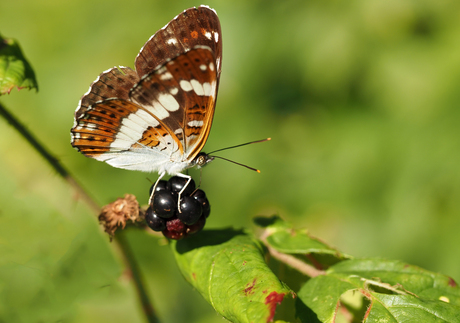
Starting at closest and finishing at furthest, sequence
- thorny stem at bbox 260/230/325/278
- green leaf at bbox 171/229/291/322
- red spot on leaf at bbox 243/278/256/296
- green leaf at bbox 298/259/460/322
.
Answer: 1. green leaf at bbox 171/229/291/322
2. red spot on leaf at bbox 243/278/256/296
3. green leaf at bbox 298/259/460/322
4. thorny stem at bbox 260/230/325/278

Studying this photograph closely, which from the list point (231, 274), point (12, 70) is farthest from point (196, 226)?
point (12, 70)

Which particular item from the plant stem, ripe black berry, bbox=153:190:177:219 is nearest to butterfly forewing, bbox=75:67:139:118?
ripe black berry, bbox=153:190:177:219

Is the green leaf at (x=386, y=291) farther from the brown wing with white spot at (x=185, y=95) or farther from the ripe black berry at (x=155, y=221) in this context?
the brown wing with white spot at (x=185, y=95)

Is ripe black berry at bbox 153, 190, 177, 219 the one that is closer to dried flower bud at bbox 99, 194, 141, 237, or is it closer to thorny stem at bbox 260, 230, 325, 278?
dried flower bud at bbox 99, 194, 141, 237

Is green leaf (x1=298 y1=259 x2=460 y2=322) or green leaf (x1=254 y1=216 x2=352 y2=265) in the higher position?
green leaf (x1=254 y1=216 x2=352 y2=265)

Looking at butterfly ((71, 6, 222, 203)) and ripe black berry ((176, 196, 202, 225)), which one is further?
butterfly ((71, 6, 222, 203))

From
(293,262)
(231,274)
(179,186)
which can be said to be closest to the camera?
(231,274)

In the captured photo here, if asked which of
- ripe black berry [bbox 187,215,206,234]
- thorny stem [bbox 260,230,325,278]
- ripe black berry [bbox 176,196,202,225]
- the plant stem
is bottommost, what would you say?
the plant stem

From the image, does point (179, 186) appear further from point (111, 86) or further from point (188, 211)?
point (111, 86)

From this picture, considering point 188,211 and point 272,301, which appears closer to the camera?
point 272,301
